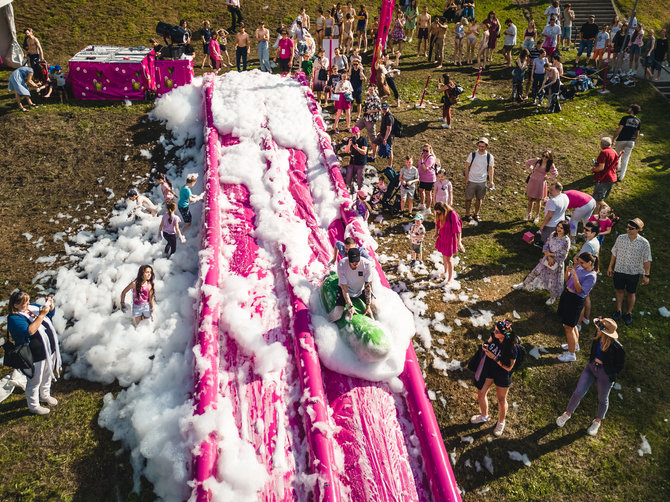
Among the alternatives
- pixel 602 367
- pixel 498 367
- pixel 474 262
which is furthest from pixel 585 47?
pixel 498 367

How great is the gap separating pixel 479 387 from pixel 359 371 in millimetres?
1786

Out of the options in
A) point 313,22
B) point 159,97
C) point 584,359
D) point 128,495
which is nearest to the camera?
point 128,495

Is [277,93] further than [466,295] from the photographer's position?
Yes

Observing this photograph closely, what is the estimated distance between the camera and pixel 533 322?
32.1 ft

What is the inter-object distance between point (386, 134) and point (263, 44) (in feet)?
25.5

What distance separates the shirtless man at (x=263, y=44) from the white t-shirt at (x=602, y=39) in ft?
42.6

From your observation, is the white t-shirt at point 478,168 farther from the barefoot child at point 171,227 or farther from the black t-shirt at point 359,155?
the barefoot child at point 171,227

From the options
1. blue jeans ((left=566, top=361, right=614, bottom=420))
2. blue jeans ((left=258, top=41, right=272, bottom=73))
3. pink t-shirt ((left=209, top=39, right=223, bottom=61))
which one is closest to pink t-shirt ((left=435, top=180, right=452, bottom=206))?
blue jeans ((left=566, top=361, right=614, bottom=420))

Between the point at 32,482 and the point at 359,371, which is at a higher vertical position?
the point at 359,371

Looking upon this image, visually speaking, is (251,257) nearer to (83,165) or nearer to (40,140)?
(83,165)

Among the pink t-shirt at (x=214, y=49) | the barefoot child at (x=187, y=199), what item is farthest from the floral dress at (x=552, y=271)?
the pink t-shirt at (x=214, y=49)

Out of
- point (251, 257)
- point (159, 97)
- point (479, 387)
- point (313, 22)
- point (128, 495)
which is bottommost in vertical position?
point (128, 495)

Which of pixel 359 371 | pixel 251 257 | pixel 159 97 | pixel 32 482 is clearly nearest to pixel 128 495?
pixel 32 482

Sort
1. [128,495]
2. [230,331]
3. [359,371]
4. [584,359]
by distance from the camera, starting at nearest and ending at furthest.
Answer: [128,495]
[359,371]
[230,331]
[584,359]
